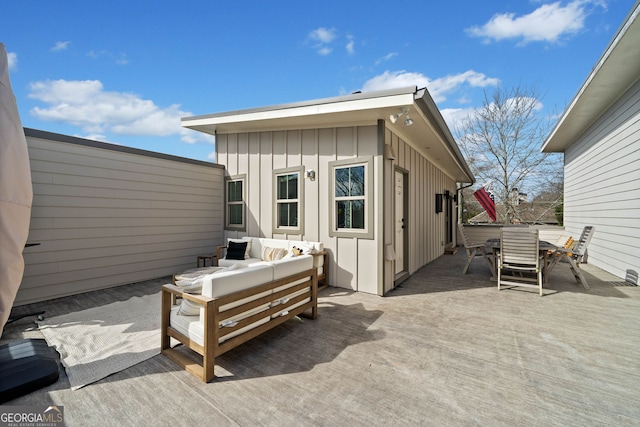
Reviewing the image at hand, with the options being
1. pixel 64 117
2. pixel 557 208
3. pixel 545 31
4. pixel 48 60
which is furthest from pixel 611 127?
pixel 64 117

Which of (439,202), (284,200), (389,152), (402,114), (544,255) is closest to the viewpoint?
(402,114)

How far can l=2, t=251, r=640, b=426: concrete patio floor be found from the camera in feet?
5.84

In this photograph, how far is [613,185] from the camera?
19.2 feet

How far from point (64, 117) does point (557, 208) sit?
28.1m

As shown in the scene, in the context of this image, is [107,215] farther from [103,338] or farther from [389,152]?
[389,152]

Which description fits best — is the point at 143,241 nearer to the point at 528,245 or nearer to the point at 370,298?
the point at 370,298

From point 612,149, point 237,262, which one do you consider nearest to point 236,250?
point 237,262

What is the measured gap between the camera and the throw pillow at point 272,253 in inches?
196

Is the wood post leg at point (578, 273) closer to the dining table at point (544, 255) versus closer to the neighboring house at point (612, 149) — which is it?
the dining table at point (544, 255)

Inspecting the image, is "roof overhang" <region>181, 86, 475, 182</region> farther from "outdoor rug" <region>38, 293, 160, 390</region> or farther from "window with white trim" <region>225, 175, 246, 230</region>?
"outdoor rug" <region>38, 293, 160, 390</region>

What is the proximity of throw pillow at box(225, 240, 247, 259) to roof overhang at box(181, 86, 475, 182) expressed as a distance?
2321 millimetres

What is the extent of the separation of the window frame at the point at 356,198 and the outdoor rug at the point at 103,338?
2.83m

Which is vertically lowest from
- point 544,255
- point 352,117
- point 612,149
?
point 544,255

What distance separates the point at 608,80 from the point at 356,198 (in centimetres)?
496
